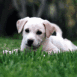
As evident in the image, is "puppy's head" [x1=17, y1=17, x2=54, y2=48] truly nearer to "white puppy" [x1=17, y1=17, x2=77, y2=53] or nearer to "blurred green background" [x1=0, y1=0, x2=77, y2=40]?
"white puppy" [x1=17, y1=17, x2=77, y2=53]

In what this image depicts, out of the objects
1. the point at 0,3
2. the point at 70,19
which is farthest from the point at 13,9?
the point at 70,19

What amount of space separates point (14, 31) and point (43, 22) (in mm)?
Result: 14693

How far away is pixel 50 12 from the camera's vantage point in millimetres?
17469

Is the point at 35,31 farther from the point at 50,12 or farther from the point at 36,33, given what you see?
the point at 50,12

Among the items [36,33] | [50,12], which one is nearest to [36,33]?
[36,33]

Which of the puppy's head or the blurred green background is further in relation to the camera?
the blurred green background

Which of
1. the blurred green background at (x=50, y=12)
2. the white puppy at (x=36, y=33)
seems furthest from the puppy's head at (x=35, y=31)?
the blurred green background at (x=50, y=12)

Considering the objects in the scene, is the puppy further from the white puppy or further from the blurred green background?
the blurred green background

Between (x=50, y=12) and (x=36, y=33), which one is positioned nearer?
(x=36, y=33)

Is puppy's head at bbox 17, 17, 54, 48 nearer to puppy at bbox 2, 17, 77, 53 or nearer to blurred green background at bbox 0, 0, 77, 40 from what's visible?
puppy at bbox 2, 17, 77, 53

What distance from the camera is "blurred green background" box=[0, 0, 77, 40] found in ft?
57.0

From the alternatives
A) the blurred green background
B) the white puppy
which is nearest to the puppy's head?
the white puppy

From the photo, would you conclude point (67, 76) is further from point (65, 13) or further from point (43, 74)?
point (65, 13)

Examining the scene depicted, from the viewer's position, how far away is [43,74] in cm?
255
